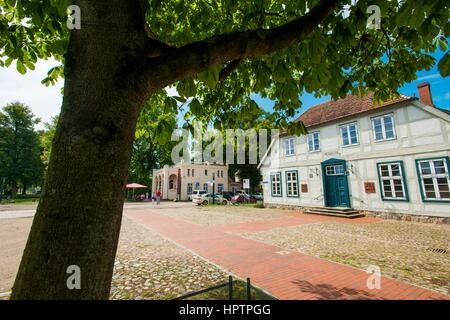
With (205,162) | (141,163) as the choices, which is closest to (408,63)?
(205,162)

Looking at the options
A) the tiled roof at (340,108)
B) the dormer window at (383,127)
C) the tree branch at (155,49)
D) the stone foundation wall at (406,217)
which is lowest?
the stone foundation wall at (406,217)

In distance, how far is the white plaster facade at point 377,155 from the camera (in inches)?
486

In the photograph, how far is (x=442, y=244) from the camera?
7.98 m

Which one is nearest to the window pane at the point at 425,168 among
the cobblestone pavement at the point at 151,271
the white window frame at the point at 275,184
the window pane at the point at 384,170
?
the window pane at the point at 384,170

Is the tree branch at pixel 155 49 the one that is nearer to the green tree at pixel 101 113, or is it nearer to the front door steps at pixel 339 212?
the green tree at pixel 101 113

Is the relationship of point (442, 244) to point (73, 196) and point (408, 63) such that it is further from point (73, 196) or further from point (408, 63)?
point (73, 196)

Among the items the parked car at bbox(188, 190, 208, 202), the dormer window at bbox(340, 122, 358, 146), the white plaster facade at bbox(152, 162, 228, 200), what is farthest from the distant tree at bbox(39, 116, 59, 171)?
the dormer window at bbox(340, 122, 358, 146)

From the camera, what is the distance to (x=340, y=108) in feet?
58.4

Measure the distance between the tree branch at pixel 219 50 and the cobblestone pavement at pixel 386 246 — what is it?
18.1 ft

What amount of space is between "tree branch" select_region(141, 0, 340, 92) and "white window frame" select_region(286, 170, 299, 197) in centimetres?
1886

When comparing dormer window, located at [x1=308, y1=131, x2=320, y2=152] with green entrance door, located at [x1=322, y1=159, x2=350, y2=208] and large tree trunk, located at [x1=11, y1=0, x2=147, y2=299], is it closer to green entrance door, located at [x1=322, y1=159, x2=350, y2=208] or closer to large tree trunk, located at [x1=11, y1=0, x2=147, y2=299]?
green entrance door, located at [x1=322, y1=159, x2=350, y2=208]

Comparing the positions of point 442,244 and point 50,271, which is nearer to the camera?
point 50,271

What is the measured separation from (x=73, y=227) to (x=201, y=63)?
4.22 ft

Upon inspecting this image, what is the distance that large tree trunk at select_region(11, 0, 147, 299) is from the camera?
110 cm
